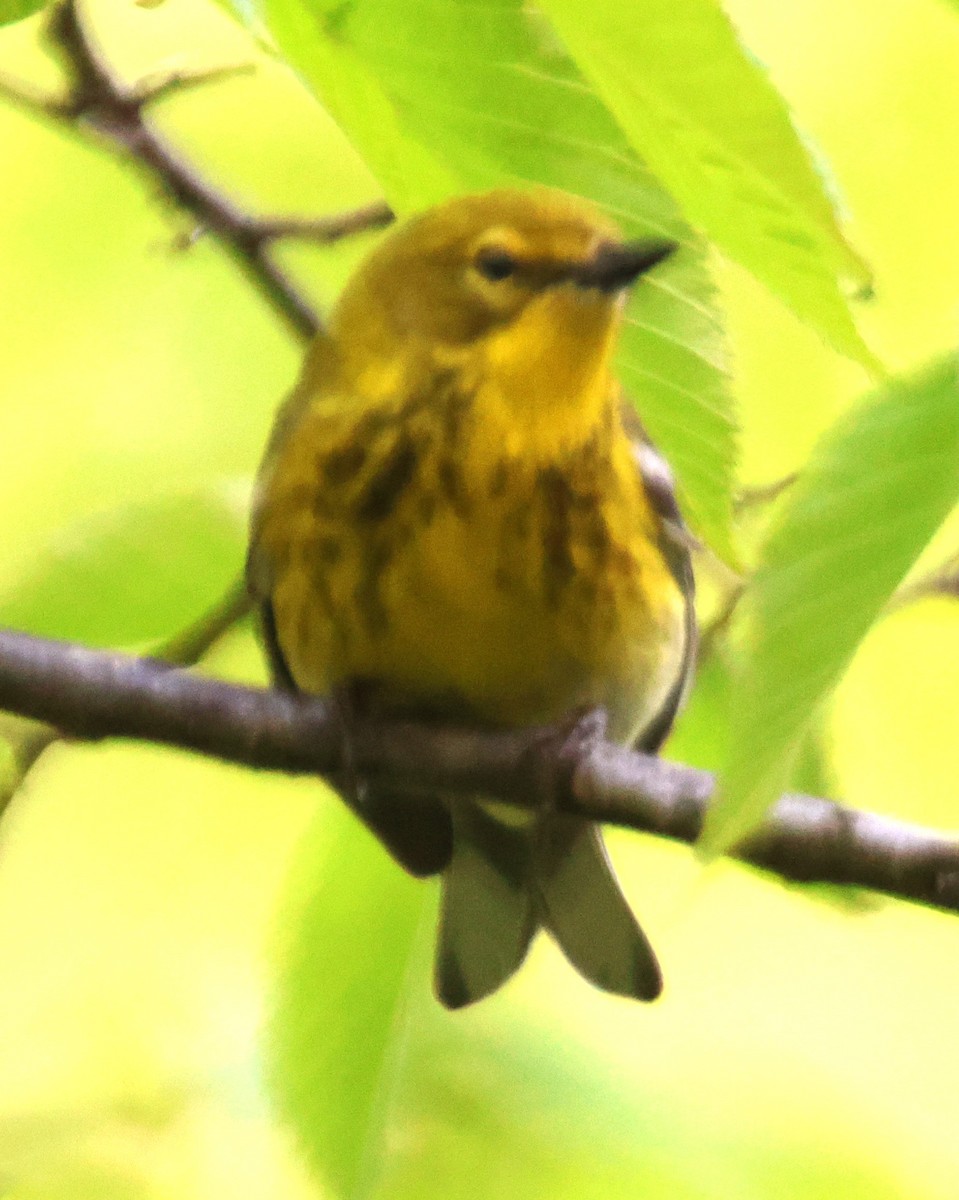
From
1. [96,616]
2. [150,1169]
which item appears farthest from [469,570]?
[150,1169]

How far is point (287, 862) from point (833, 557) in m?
1.32

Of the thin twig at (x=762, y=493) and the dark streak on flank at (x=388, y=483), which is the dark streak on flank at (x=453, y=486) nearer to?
the dark streak on flank at (x=388, y=483)

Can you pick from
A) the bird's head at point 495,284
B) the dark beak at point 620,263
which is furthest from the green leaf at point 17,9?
the bird's head at point 495,284

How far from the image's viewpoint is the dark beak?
1.05 m

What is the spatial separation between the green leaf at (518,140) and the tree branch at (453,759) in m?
0.23

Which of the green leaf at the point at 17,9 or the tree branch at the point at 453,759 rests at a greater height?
the green leaf at the point at 17,9

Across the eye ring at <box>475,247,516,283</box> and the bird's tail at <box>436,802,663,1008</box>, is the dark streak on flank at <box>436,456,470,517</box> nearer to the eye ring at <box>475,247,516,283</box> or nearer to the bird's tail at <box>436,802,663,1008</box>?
the eye ring at <box>475,247,516,283</box>

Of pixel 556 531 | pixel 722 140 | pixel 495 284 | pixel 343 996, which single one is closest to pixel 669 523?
pixel 556 531

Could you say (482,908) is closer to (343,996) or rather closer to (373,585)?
(373,585)

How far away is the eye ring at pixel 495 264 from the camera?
1.64 meters

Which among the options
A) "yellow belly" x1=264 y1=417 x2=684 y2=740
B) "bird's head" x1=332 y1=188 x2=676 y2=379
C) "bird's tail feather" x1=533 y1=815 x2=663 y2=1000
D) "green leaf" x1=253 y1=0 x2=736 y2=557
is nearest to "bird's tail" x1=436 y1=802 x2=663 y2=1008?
"bird's tail feather" x1=533 y1=815 x2=663 y2=1000

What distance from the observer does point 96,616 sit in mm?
1297

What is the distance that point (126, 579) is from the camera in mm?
1311

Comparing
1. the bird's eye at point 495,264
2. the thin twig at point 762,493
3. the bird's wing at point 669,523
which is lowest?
the bird's wing at point 669,523
